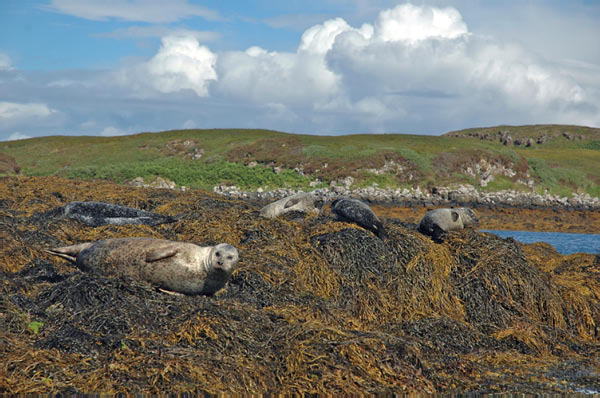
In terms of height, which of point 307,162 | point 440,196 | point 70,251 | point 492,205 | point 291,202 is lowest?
point 492,205

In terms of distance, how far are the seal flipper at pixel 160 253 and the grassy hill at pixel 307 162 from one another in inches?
1259

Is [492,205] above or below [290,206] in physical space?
below

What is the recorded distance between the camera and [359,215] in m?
10.4

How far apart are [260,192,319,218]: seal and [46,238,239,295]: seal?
528 cm

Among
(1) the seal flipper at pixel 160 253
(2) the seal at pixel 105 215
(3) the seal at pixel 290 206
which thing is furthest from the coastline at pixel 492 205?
(1) the seal flipper at pixel 160 253

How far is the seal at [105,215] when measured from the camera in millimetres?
10047

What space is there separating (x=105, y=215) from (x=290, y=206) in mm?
4357

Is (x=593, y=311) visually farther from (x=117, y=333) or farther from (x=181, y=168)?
(x=181, y=168)

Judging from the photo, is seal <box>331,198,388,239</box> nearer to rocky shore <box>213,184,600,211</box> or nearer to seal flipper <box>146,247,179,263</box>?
seal flipper <box>146,247,179,263</box>

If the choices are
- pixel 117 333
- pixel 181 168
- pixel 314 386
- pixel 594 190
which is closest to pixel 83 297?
pixel 117 333

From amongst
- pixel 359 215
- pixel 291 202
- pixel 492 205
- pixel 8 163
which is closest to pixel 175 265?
pixel 359 215

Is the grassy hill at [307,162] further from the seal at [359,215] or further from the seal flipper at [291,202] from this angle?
the seal at [359,215]

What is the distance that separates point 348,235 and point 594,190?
1561 inches

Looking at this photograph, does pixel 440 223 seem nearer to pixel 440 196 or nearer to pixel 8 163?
pixel 440 196
